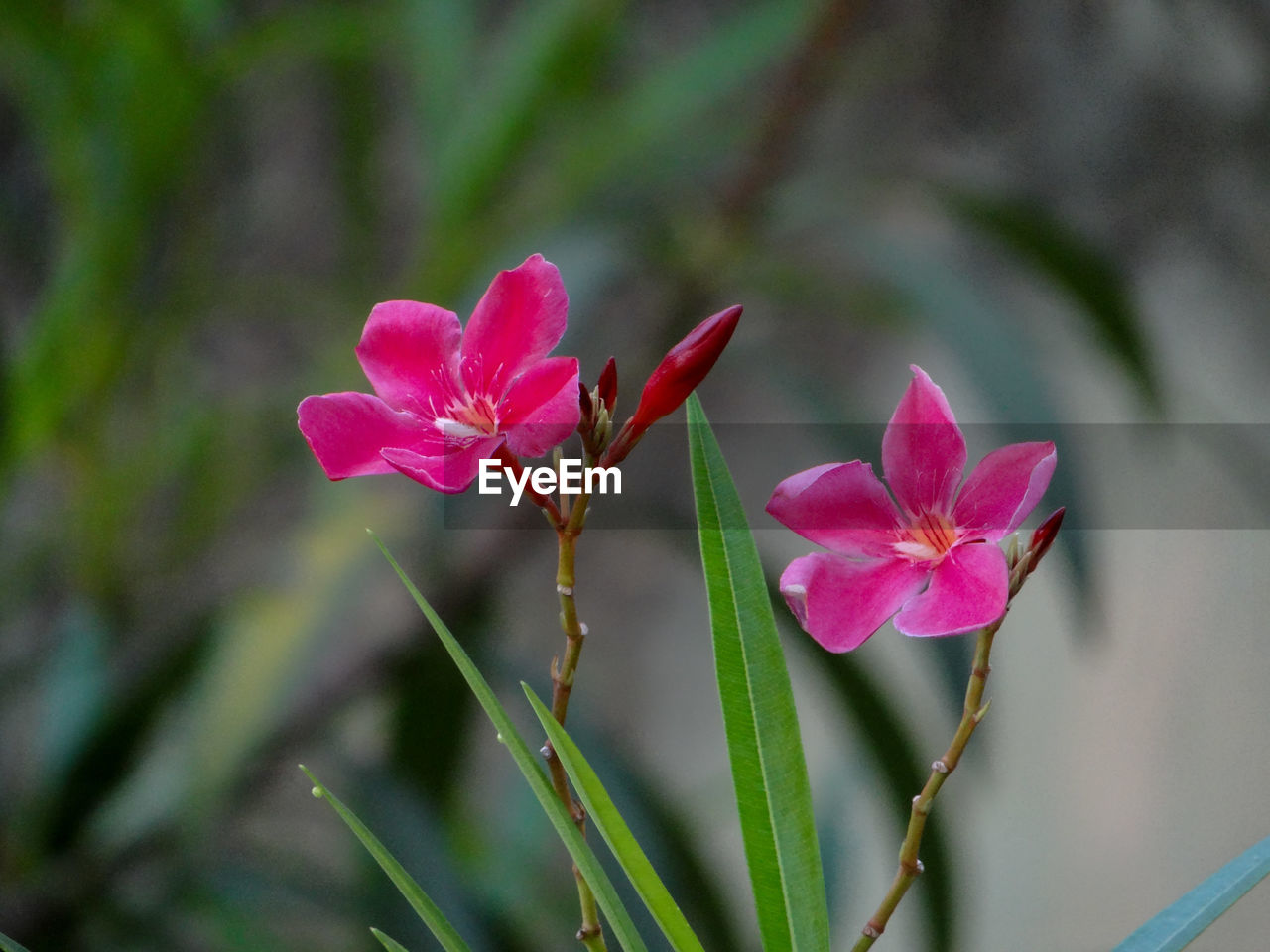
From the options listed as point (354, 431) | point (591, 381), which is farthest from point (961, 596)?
point (591, 381)

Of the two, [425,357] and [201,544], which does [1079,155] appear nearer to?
[201,544]

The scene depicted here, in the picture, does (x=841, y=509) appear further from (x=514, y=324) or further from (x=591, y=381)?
(x=591, y=381)

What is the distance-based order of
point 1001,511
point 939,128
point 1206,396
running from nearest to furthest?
point 1001,511, point 1206,396, point 939,128

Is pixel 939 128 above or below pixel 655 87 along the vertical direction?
above

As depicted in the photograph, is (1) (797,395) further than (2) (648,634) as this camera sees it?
No

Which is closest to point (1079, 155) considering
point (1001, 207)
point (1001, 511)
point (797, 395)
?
point (1001, 207)

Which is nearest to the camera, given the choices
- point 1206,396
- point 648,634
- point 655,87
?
point 655,87

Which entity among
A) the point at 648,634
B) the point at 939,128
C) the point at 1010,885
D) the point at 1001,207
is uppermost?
the point at 939,128
